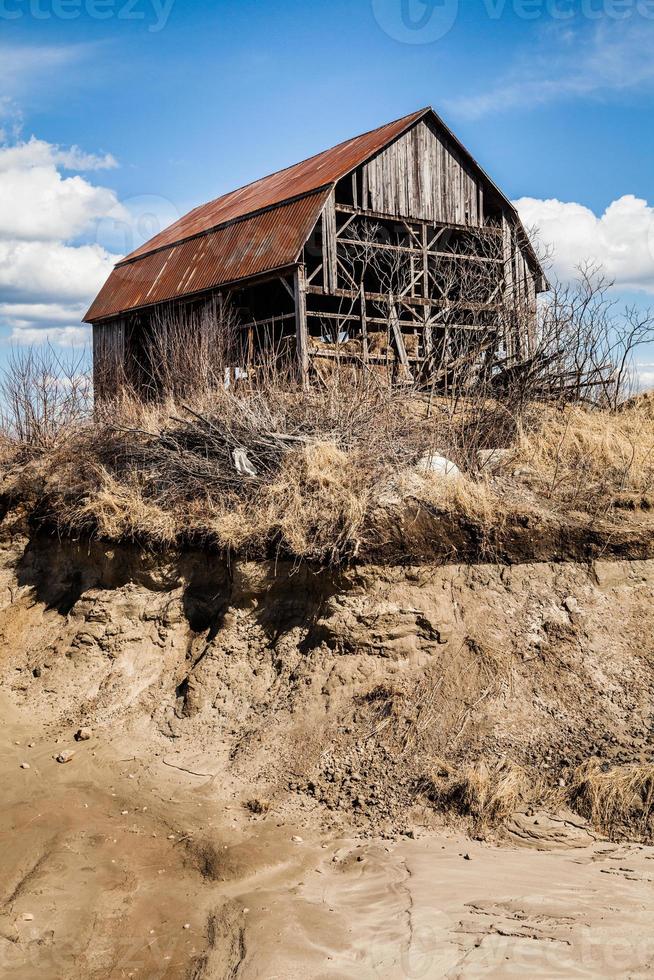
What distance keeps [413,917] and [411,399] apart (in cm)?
756

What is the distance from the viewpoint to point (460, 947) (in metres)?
5.37

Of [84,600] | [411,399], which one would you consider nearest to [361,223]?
[411,399]

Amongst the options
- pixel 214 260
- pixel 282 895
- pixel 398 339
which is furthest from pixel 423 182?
pixel 282 895

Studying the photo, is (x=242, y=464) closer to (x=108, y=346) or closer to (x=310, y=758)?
(x=310, y=758)

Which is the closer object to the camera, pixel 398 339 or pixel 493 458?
pixel 493 458

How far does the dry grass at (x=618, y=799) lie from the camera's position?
701 centimetres

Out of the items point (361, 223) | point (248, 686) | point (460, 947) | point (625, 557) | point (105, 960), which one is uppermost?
point (361, 223)

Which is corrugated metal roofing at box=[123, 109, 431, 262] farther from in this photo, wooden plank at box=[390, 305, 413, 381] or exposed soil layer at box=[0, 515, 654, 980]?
exposed soil layer at box=[0, 515, 654, 980]

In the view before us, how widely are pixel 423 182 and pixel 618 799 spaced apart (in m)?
14.2

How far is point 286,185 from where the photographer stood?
18.5 m

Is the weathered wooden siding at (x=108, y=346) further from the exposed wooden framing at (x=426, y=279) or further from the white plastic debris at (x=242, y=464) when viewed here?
the white plastic debris at (x=242, y=464)

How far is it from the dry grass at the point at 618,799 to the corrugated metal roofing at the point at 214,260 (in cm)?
1121

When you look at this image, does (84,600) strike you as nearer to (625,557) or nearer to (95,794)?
(95,794)

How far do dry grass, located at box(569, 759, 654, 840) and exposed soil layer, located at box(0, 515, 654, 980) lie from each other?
4.5 inches
